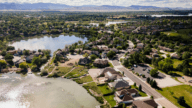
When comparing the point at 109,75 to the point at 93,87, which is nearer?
the point at 93,87

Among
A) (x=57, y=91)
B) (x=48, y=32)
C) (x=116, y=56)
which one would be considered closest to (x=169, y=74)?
(x=116, y=56)

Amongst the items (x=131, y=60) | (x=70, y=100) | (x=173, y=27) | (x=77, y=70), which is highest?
(x=173, y=27)

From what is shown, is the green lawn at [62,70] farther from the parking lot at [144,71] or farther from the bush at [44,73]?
the parking lot at [144,71]

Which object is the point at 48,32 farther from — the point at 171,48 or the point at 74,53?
the point at 171,48

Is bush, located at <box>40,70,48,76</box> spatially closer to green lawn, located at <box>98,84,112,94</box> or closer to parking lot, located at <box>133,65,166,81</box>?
green lawn, located at <box>98,84,112,94</box>

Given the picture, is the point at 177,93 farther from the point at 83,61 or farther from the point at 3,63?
the point at 3,63

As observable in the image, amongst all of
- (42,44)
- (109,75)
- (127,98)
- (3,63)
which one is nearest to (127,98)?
(127,98)

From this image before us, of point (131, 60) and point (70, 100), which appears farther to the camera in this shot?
point (131, 60)
